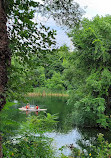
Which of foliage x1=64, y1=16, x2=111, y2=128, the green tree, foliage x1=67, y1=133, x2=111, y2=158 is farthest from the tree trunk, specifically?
foliage x1=64, y1=16, x2=111, y2=128

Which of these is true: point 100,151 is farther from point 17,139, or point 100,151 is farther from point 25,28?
point 25,28

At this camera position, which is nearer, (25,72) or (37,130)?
(25,72)

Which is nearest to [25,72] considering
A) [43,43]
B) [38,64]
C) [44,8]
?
[38,64]

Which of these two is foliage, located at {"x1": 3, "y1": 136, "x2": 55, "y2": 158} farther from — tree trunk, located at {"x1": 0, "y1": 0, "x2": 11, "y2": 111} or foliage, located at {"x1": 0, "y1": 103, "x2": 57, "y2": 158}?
tree trunk, located at {"x1": 0, "y1": 0, "x2": 11, "y2": 111}

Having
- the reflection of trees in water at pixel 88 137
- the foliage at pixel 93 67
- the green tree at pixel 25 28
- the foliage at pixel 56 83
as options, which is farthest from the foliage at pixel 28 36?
the foliage at pixel 56 83

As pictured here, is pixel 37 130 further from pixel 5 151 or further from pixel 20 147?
pixel 5 151

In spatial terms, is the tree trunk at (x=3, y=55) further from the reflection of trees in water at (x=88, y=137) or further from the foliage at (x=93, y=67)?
the foliage at (x=93, y=67)

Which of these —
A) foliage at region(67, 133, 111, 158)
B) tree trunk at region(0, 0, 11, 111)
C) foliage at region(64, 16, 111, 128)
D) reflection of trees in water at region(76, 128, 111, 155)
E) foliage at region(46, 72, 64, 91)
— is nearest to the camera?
tree trunk at region(0, 0, 11, 111)

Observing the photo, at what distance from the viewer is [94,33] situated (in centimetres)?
1445

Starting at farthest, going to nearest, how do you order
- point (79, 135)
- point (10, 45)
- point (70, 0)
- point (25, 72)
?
point (79, 135) < point (70, 0) < point (25, 72) < point (10, 45)

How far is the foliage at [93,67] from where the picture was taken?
47.0 feet

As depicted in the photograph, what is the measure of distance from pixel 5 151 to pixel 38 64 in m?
1.15

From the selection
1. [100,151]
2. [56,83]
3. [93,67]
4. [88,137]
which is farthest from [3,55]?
[56,83]

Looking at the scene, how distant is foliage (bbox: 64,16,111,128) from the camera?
14312mm
